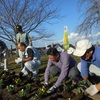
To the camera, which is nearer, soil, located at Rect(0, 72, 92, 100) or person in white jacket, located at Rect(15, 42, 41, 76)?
soil, located at Rect(0, 72, 92, 100)

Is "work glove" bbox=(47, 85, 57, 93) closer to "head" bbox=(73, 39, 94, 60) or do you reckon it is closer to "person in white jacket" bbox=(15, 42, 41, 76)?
"head" bbox=(73, 39, 94, 60)

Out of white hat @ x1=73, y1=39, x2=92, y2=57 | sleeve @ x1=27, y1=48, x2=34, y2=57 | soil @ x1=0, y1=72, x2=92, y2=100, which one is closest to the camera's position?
white hat @ x1=73, y1=39, x2=92, y2=57

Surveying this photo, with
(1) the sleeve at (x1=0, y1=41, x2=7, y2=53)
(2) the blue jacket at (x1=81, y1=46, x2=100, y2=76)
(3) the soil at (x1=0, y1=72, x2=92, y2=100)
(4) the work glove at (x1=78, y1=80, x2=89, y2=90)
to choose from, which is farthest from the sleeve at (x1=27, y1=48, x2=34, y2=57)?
(2) the blue jacket at (x1=81, y1=46, x2=100, y2=76)

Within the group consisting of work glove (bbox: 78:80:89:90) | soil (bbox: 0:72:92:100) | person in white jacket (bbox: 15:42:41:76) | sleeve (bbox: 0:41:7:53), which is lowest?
soil (bbox: 0:72:92:100)

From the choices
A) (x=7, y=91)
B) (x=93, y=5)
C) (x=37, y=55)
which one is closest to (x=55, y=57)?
(x=7, y=91)

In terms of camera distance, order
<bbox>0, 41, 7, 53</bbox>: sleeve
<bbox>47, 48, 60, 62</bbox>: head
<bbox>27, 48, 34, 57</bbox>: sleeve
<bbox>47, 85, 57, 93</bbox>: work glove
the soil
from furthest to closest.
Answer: <bbox>0, 41, 7, 53</bbox>: sleeve → <bbox>27, 48, 34, 57</bbox>: sleeve → <bbox>47, 85, 57, 93</bbox>: work glove → <bbox>47, 48, 60, 62</bbox>: head → the soil

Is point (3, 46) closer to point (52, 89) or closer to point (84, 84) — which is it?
point (52, 89)

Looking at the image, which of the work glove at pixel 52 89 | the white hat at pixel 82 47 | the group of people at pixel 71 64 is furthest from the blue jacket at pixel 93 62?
the work glove at pixel 52 89

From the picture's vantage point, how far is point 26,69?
6.96m

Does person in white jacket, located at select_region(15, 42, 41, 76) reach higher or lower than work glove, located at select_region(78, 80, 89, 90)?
higher

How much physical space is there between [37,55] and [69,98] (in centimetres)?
300

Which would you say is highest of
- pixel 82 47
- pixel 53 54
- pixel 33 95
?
pixel 82 47

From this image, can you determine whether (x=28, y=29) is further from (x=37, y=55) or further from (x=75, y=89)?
(x=75, y=89)

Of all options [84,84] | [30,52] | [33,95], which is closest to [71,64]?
[84,84]
